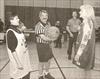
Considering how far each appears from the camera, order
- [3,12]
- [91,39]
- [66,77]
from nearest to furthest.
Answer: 1. [91,39]
2. [66,77]
3. [3,12]

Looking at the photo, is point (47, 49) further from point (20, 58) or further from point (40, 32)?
point (20, 58)

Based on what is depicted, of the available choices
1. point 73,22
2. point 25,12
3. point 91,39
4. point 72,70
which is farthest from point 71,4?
point 91,39

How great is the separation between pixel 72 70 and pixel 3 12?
10062mm

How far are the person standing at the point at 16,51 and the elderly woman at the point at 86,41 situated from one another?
1.01m

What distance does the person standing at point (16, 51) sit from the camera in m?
4.22

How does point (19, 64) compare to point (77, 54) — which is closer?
point (19, 64)

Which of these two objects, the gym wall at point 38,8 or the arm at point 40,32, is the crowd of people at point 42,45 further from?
the gym wall at point 38,8

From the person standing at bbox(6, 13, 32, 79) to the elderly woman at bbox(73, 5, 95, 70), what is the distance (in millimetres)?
1006

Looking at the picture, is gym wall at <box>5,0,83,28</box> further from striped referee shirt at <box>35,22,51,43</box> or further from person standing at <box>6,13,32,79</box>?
person standing at <box>6,13,32,79</box>

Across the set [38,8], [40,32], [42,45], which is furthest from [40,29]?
[38,8]

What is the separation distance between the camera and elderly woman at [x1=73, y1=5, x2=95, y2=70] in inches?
180

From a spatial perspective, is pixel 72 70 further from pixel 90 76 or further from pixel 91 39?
pixel 91 39

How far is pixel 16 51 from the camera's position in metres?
4.23

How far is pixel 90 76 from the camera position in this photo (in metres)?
6.16
